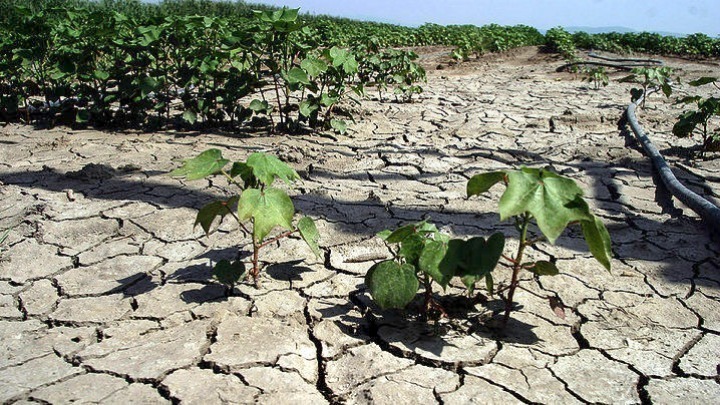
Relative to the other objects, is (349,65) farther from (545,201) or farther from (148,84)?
(545,201)

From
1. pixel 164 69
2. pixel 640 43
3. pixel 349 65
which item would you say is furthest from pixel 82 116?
pixel 640 43

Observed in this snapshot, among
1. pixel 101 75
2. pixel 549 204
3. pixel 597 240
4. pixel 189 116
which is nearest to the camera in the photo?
pixel 549 204

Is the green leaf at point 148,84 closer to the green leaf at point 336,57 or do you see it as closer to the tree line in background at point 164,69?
the tree line in background at point 164,69

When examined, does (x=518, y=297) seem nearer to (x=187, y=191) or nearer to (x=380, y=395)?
(x=380, y=395)

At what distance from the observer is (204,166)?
89.8 inches

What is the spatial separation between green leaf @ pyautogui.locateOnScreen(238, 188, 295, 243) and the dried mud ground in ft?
1.39

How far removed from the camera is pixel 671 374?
205cm

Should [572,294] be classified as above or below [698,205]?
below

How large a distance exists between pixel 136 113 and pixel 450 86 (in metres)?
5.35

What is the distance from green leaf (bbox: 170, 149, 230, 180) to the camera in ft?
7.29

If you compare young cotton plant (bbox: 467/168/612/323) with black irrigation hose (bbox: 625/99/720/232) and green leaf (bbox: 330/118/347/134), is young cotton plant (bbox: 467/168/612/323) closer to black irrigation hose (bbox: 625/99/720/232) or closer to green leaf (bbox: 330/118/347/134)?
black irrigation hose (bbox: 625/99/720/232)

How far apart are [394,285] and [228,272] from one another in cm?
76

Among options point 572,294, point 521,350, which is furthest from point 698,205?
point 521,350

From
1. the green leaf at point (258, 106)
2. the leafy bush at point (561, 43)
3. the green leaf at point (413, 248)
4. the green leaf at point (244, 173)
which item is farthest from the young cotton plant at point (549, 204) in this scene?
the leafy bush at point (561, 43)
